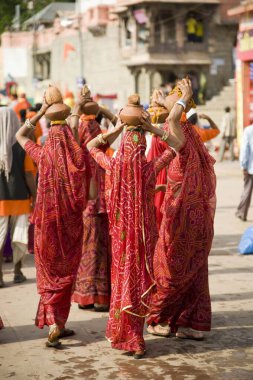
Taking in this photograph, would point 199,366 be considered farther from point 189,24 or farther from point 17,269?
point 189,24

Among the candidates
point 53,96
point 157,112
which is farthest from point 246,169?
point 53,96

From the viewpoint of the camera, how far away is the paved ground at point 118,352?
223 inches

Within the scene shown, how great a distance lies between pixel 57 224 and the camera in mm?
6312

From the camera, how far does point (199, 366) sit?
577 cm

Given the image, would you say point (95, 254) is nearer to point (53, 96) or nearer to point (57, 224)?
point (57, 224)

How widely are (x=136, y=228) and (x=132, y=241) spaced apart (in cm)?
9

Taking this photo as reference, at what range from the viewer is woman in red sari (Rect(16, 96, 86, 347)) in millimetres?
6309

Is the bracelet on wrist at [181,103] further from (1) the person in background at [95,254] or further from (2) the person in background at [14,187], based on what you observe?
(2) the person in background at [14,187]

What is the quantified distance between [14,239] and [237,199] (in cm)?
807

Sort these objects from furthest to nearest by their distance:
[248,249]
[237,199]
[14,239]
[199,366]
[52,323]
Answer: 1. [237,199]
2. [248,249]
3. [14,239]
4. [52,323]
5. [199,366]

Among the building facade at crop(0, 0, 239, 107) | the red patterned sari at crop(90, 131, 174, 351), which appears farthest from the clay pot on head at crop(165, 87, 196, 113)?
the building facade at crop(0, 0, 239, 107)

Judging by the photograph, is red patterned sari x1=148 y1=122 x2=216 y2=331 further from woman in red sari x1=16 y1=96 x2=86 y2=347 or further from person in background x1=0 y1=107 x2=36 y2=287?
person in background x1=0 y1=107 x2=36 y2=287

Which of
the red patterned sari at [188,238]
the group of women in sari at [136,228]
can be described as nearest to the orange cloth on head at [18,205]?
the group of women in sari at [136,228]

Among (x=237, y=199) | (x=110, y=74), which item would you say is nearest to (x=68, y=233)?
(x=237, y=199)
